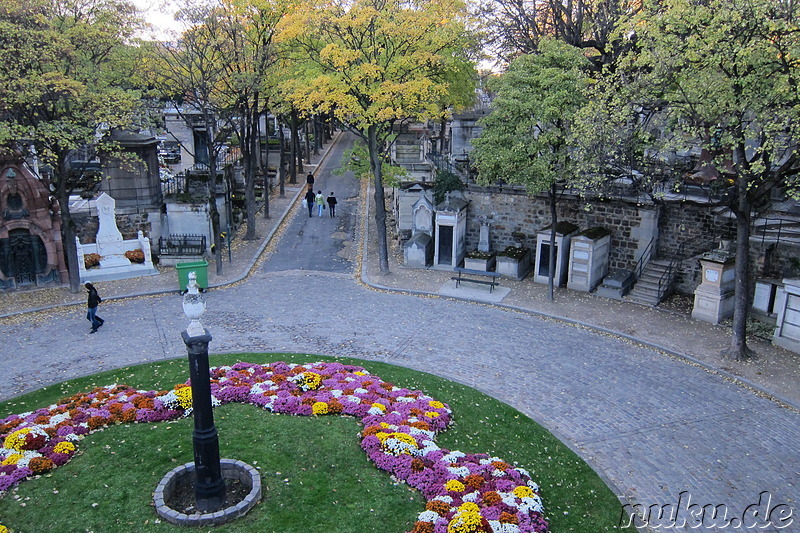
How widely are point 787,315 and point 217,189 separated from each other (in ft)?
69.7

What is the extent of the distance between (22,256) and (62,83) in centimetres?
623

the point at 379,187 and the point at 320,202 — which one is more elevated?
the point at 379,187

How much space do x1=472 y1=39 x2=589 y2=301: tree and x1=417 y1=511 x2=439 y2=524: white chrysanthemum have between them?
1201 centimetres

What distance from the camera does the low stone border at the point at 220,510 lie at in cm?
882

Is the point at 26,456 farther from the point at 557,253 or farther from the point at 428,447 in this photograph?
the point at 557,253

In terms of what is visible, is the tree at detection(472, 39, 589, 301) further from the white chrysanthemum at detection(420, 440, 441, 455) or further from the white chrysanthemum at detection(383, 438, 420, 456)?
the white chrysanthemum at detection(383, 438, 420, 456)

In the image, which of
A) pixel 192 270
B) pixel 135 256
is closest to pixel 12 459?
pixel 192 270

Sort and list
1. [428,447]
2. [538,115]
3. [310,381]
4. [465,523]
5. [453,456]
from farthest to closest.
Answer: [538,115]
[310,381]
[428,447]
[453,456]
[465,523]

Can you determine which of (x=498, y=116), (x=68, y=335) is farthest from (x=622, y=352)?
(x=68, y=335)

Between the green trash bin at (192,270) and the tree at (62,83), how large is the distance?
3377 millimetres

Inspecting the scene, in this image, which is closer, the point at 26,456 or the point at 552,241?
the point at 26,456

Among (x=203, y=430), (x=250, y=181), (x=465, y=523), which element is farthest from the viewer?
(x=250, y=181)

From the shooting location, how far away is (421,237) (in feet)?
79.6

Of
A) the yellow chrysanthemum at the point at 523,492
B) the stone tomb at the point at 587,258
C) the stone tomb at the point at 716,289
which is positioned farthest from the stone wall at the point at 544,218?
the yellow chrysanthemum at the point at 523,492
